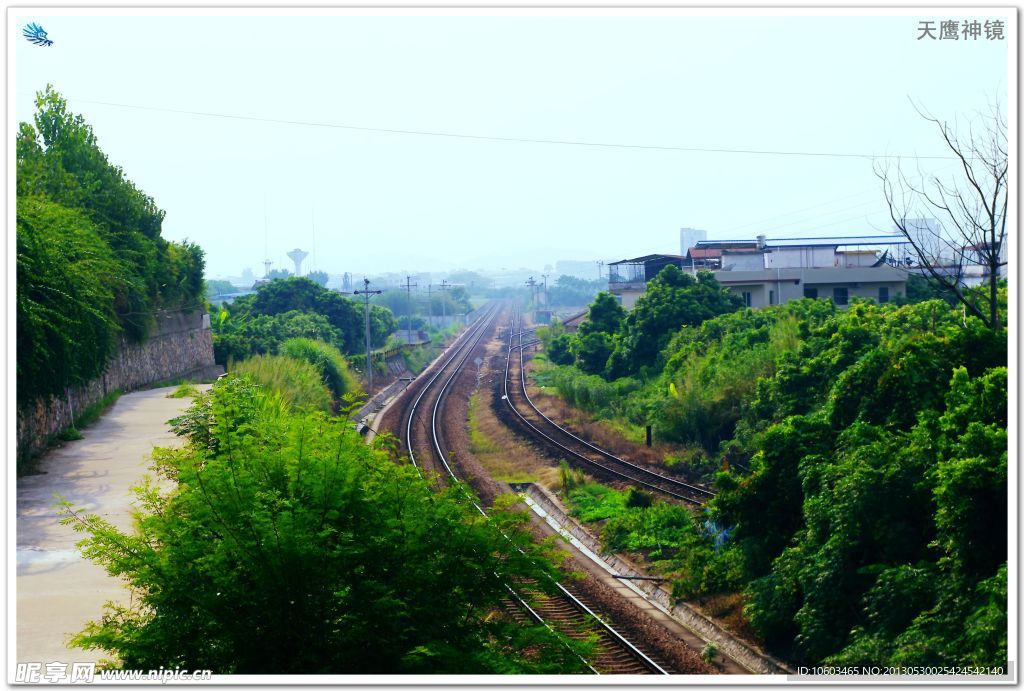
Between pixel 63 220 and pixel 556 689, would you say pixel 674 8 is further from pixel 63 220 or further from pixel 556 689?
pixel 63 220

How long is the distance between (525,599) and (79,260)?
1328cm

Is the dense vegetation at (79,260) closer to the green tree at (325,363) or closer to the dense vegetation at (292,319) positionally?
the green tree at (325,363)

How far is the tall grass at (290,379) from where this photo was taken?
25.2m

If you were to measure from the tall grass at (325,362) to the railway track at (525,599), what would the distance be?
2.89m

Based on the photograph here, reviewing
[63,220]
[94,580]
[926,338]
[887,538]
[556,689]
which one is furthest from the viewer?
[63,220]

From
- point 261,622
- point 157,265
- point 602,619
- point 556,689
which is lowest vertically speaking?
point 602,619

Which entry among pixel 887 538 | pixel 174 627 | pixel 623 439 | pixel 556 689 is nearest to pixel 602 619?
pixel 887 538

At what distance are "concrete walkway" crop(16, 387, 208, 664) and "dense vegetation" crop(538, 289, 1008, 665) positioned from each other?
7975 millimetres

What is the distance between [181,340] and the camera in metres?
33.3

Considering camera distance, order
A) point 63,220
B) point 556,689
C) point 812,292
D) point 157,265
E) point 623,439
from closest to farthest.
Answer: point 556,689 → point 63,220 → point 623,439 → point 157,265 → point 812,292

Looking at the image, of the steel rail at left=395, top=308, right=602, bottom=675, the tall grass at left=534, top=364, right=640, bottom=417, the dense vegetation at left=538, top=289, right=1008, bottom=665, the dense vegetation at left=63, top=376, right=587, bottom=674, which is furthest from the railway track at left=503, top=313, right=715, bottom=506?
the dense vegetation at left=63, top=376, right=587, bottom=674

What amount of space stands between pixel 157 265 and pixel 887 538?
89.5 feet

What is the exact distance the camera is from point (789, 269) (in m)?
44.0

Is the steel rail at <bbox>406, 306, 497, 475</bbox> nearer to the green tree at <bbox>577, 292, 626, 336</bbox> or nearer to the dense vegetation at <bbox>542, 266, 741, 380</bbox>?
the dense vegetation at <bbox>542, 266, 741, 380</bbox>
